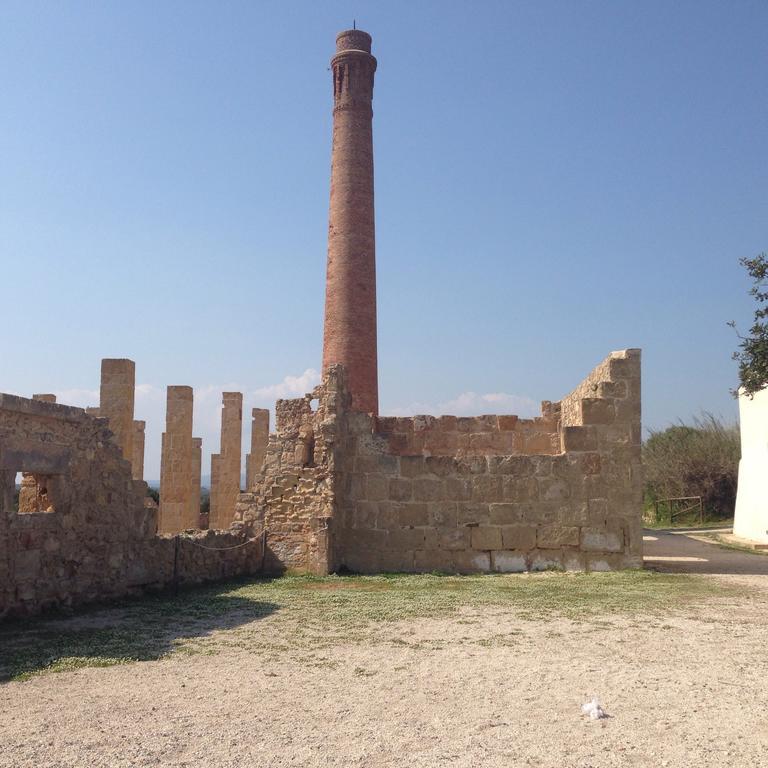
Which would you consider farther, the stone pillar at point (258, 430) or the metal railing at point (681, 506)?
the metal railing at point (681, 506)

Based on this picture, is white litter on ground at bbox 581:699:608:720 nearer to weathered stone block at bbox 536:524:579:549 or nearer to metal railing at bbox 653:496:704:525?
weathered stone block at bbox 536:524:579:549

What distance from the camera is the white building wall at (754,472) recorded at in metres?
18.0

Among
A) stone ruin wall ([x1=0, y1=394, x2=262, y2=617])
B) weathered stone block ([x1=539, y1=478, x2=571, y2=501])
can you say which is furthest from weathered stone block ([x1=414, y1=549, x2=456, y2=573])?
stone ruin wall ([x1=0, y1=394, x2=262, y2=617])

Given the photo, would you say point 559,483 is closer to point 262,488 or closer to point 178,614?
point 262,488

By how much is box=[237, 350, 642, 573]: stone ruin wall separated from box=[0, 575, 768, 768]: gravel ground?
4740 mm

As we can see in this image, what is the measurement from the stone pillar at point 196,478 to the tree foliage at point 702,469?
1672 centimetres

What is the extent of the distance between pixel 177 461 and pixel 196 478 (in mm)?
5300

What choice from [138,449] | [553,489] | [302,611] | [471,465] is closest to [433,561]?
[471,465]

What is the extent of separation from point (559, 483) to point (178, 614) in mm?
6039

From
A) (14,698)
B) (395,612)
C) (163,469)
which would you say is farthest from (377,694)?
(163,469)

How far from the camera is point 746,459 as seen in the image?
1973 cm

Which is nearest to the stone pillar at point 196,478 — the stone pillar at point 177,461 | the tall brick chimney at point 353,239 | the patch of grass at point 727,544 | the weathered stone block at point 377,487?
the stone pillar at point 177,461

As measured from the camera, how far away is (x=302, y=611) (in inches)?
316

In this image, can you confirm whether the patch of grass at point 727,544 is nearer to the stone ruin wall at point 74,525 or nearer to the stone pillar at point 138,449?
the stone ruin wall at point 74,525
